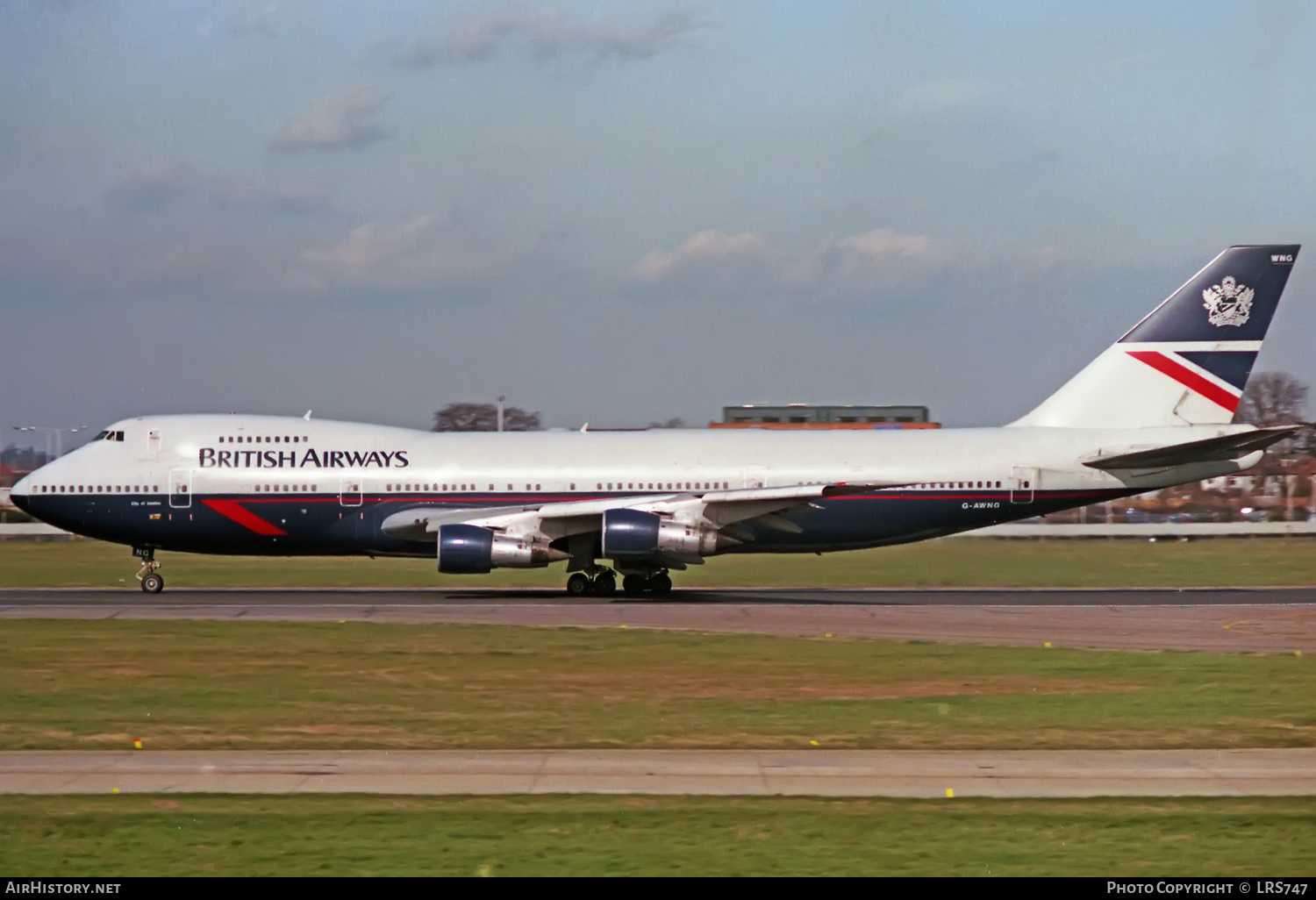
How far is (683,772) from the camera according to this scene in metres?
14.3

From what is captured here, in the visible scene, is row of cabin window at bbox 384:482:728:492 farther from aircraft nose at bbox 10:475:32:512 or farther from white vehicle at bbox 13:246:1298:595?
aircraft nose at bbox 10:475:32:512

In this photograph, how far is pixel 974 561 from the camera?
165 feet

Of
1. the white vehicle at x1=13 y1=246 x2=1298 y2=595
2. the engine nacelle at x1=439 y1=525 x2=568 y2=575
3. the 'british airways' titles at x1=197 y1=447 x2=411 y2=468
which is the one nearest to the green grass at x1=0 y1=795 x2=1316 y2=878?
the engine nacelle at x1=439 y1=525 x2=568 y2=575

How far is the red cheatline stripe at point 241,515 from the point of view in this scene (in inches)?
1544

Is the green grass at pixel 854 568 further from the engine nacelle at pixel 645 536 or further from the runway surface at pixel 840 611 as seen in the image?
the engine nacelle at pixel 645 536

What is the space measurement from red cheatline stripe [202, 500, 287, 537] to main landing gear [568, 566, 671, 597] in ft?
25.2

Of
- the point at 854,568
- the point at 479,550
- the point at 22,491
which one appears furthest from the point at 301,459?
the point at 854,568

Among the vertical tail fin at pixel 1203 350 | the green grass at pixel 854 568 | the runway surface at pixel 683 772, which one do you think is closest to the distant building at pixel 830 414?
the green grass at pixel 854 568

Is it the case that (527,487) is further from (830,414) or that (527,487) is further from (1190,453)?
(830,414)

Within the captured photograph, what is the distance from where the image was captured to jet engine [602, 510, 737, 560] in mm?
36031

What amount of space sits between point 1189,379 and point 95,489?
93.5 ft

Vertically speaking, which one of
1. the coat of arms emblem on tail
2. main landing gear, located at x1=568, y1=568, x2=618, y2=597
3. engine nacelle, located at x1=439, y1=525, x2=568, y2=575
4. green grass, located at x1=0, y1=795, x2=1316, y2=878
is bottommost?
green grass, located at x1=0, y1=795, x2=1316, y2=878

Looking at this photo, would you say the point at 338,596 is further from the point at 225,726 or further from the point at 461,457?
the point at 225,726
